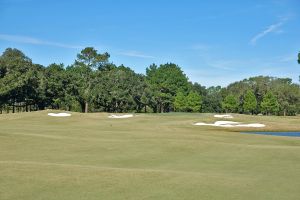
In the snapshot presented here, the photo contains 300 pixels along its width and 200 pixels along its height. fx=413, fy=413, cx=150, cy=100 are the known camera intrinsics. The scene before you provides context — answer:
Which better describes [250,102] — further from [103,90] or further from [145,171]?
[145,171]

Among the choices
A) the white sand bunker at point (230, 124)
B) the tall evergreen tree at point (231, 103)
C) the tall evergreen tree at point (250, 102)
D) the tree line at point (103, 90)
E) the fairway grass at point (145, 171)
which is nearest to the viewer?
the fairway grass at point (145, 171)

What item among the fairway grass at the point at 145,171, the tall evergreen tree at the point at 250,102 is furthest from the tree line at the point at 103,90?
the fairway grass at the point at 145,171

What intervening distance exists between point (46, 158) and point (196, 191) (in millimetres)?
9067

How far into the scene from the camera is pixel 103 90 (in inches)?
3994

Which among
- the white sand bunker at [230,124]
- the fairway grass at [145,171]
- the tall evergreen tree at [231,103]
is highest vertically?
the tall evergreen tree at [231,103]

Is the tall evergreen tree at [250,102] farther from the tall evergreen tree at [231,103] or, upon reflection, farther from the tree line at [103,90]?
the tall evergreen tree at [231,103]

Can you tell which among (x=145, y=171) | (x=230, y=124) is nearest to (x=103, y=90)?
(x=230, y=124)

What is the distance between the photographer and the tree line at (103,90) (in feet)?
297

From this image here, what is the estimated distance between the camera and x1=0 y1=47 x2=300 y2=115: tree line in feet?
297

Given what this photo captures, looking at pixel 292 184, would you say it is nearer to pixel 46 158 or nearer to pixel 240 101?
pixel 46 158

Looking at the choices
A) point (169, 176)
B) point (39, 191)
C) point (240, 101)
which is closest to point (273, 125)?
point (169, 176)

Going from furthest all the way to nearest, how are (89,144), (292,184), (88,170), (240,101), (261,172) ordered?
(240,101) → (89,144) → (261,172) → (88,170) → (292,184)

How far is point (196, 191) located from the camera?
37.5 feet

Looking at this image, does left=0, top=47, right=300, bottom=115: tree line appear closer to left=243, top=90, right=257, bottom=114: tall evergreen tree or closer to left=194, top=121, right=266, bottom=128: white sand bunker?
left=243, top=90, right=257, bottom=114: tall evergreen tree
